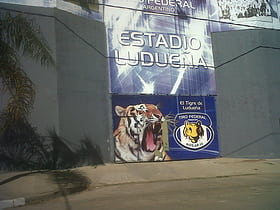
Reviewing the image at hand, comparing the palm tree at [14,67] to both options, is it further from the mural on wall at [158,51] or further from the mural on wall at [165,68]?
the mural on wall at [158,51]

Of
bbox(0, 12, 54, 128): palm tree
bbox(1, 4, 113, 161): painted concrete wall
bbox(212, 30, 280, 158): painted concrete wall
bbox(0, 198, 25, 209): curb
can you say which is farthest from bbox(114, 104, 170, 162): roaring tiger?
bbox(0, 198, 25, 209): curb

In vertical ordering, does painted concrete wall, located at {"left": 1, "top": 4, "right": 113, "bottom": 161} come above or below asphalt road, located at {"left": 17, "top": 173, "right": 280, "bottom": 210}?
above

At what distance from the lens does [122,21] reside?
18438mm

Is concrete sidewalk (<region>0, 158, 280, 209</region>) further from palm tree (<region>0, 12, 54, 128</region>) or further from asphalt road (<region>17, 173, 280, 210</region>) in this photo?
palm tree (<region>0, 12, 54, 128</region>)

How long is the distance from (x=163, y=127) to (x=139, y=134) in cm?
137

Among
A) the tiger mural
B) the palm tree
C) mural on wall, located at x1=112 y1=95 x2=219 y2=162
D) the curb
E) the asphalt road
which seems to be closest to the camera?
the asphalt road

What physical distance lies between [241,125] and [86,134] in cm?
859

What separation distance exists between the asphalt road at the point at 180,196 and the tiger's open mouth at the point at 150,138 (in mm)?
5112

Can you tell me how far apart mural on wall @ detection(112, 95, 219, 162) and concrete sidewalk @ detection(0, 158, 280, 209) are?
2.15ft

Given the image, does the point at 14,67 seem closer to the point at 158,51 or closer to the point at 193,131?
the point at 158,51

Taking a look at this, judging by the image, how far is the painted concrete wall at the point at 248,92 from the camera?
1975 centimetres

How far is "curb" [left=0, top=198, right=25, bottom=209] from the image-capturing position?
9.45m

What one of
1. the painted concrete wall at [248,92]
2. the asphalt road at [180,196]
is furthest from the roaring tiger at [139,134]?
the asphalt road at [180,196]

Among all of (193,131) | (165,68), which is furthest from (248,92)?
(165,68)
